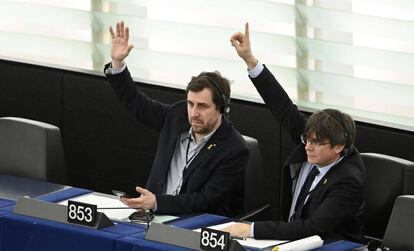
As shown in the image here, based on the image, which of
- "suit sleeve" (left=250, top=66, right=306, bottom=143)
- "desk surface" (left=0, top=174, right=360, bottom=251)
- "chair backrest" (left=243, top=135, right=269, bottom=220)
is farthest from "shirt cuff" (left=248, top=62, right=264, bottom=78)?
"desk surface" (left=0, top=174, right=360, bottom=251)

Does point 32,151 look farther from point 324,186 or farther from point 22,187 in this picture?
point 324,186

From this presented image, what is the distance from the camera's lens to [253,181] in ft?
19.4

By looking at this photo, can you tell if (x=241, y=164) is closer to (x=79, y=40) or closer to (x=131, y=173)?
(x=131, y=173)

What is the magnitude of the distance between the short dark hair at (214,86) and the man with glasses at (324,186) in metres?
0.42

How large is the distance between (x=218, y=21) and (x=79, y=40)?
118 cm

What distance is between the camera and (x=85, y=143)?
25.6 ft

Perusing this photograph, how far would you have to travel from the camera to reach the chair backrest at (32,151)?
6.22m

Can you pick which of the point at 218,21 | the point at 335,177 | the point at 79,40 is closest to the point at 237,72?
the point at 218,21

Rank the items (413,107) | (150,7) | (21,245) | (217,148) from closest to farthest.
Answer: (21,245) < (217,148) < (413,107) < (150,7)

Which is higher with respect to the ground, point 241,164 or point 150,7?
point 150,7

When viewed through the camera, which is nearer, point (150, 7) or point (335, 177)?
point (335, 177)

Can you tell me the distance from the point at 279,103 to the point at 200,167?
49 cm

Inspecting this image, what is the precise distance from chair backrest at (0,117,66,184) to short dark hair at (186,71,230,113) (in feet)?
3.22

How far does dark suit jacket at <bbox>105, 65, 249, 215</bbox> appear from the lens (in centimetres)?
547
